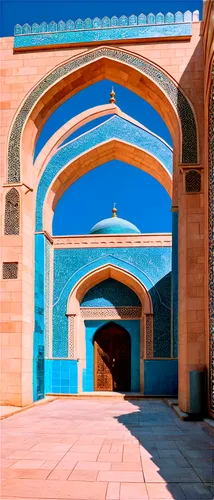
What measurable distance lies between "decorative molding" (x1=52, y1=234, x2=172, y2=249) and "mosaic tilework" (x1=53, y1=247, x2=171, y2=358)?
8cm

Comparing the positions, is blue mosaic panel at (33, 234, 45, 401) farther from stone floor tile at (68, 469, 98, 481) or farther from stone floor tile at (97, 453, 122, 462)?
stone floor tile at (68, 469, 98, 481)

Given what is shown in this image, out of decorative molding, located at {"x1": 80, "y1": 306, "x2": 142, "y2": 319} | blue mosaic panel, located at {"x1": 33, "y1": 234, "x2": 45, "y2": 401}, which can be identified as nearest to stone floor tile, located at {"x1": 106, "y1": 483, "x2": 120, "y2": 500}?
blue mosaic panel, located at {"x1": 33, "y1": 234, "x2": 45, "y2": 401}

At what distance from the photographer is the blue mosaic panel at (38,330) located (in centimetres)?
734

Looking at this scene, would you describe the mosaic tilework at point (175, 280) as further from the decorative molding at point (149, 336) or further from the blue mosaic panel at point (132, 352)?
the blue mosaic panel at point (132, 352)

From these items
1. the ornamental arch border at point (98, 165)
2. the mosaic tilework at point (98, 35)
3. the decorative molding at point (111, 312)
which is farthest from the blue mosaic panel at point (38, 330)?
the mosaic tilework at point (98, 35)

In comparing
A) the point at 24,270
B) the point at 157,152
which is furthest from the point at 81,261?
the point at 24,270

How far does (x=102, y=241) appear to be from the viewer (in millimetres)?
10250

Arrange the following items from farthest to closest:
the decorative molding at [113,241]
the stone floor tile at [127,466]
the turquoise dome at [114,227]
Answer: the turquoise dome at [114,227], the decorative molding at [113,241], the stone floor tile at [127,466]

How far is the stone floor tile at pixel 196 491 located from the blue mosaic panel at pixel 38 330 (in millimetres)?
4626

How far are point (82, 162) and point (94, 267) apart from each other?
213cm

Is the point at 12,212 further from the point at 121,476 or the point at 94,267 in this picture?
the point at 121,476

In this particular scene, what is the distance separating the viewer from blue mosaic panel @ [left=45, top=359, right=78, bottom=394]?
9625mm

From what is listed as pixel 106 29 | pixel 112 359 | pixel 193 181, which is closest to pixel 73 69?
pixel 106 29

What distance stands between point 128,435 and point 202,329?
1.88 m
